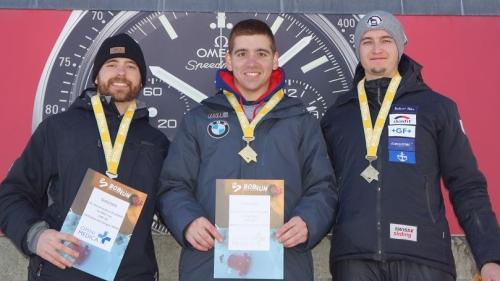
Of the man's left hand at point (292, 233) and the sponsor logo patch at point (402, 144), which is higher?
the sponsor logo patch at point (402, 144)

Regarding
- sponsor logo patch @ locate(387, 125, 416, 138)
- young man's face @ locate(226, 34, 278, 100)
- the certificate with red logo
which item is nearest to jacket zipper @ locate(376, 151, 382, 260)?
sponsor logo patch @ locate(387, 125, 416, 138)

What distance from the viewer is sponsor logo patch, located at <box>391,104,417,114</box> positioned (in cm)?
227

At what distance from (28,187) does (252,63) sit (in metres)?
0.91

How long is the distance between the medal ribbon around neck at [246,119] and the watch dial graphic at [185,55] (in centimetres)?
79

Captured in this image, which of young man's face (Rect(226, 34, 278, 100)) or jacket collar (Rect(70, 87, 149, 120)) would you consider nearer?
young man's face (Rect(226, 34, 278, 100))

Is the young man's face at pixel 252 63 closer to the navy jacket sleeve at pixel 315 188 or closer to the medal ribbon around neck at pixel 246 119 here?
the medal ribbon around neck at pixel 246 119

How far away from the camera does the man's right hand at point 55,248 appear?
196cm

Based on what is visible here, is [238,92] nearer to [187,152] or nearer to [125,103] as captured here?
[187,152]

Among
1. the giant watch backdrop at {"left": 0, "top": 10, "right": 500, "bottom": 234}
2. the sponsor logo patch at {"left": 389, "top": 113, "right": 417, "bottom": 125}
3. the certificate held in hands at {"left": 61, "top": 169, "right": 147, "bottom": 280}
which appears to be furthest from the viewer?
the giant watch backdrop at {"left": 0, "top": 10, "right": 500, "bottom": 234}

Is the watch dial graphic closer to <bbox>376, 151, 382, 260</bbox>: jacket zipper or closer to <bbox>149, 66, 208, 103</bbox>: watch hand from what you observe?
<bbox>149, 66, 208, 103</bbox>: watch hand

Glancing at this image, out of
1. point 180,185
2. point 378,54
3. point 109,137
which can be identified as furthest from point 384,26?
point 109,137

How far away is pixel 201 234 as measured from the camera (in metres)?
1.89

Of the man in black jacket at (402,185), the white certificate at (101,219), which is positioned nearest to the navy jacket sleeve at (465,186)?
the man in black jacket at (402,185)

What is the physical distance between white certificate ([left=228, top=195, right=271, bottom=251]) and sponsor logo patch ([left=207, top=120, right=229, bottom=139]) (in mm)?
260
